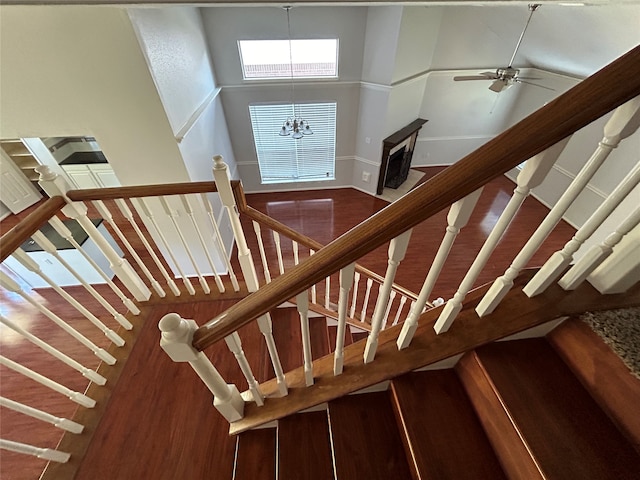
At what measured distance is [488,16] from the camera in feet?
13.0

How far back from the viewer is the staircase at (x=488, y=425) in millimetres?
737

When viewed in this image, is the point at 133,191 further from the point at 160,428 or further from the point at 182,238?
the point at 160,428

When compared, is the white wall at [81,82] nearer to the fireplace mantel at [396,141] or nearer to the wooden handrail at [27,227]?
the wooden handrail at [27,227]

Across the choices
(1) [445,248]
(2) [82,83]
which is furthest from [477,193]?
(2) [82,83]

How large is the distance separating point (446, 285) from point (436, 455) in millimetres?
3293

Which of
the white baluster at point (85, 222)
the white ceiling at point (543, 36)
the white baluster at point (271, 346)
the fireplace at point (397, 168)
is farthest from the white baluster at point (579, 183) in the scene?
the fireplace at point (397, 168)

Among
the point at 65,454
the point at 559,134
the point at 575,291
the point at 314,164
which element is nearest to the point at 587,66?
the point at 314,164

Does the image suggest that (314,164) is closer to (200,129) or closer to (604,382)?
(200,129)

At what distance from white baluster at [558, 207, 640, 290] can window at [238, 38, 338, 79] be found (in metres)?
4.55

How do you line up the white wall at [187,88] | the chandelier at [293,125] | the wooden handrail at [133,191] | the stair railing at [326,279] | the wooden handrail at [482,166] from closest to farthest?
the wooden handrail at [482,166], the wooden handrail at [133,191], the stair railing at [326,279], the white wall at [187,88], the chandelier at [293,125]

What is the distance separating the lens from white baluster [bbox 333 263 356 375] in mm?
720

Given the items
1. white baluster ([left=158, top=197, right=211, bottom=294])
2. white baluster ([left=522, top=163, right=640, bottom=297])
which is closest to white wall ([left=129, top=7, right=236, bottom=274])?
white baluster ([left=158, top=197, right=211, bottom=294])

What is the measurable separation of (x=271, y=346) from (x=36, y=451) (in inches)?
40.5

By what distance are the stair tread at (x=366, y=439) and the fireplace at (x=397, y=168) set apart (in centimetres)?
482
